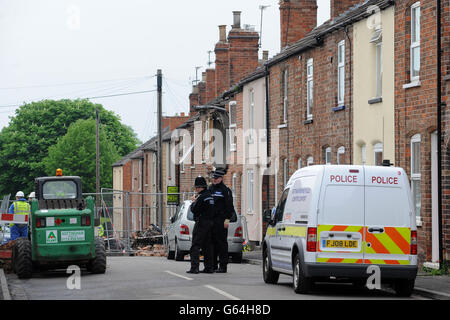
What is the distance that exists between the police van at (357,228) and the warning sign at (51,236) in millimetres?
5996

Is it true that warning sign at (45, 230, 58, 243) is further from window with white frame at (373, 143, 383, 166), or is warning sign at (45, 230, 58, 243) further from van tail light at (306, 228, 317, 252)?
window with white frame at (373, 143, 383, 166)

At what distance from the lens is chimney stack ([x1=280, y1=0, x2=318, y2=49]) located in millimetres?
34188

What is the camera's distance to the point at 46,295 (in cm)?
1420

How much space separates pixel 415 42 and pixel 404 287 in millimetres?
8577

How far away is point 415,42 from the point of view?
21312mm

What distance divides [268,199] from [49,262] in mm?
17037

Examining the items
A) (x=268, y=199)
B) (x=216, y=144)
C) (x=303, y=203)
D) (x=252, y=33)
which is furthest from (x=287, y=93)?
(x=303, y=203)

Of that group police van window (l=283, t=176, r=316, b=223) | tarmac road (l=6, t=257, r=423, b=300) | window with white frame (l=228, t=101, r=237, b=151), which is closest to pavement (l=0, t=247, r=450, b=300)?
tarmac road (l=6, t=257, r=423, b=300)

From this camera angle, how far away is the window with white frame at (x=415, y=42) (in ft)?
69.5

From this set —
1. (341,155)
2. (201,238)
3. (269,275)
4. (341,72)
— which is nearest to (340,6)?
(341,72)

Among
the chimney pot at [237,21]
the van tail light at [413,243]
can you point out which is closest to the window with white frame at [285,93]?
the chimney pot at [237,21]

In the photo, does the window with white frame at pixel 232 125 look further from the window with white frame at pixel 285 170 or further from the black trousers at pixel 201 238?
the black trousers at pixel 201 238

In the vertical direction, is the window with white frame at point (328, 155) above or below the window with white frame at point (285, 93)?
below
